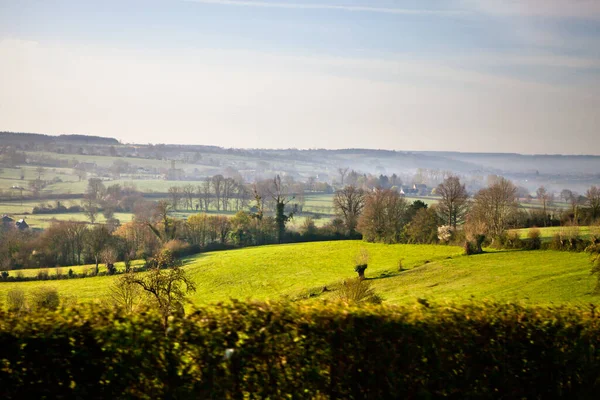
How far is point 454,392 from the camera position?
7105 millimetres

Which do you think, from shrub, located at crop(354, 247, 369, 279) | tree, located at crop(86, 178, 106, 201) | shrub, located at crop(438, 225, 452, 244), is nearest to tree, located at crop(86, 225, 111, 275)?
shrub, located at crop(354, 247, 369, 279)

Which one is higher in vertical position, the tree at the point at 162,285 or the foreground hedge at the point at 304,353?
the foreground hedge at the point at 304,353

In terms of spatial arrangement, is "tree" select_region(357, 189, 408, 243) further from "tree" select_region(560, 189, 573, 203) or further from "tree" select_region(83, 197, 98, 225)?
"tree" select_region(560, 189, 573, 203)

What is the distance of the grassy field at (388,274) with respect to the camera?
3375cm

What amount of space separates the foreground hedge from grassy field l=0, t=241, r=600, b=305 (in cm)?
2105

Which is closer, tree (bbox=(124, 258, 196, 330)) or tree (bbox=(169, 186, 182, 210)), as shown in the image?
tree (bbox=(124, 258, 196, 330))

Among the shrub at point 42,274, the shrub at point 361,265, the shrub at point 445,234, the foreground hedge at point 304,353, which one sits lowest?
the shrub at point 42,274

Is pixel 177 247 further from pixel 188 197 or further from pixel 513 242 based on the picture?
pixel 188 197

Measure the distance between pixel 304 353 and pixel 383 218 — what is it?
185 ft

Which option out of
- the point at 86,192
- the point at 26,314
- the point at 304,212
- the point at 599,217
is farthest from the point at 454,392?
the point at 86,192

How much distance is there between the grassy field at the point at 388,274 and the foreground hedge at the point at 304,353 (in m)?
21.0

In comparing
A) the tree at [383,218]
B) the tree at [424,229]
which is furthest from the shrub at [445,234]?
the tree at [383,218]

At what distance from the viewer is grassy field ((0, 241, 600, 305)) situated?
3375cm

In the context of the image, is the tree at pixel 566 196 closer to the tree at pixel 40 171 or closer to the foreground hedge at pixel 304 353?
the foreground hedge at pixel 304 353
